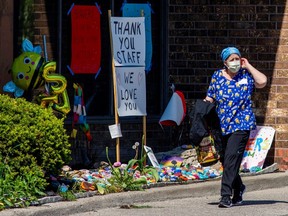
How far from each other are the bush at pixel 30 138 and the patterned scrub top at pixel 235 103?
178 cm

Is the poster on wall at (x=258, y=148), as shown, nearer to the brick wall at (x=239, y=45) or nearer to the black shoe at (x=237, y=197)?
the brick wall at (x=239, y=45)

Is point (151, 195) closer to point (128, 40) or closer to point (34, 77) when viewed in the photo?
point (34, 77)

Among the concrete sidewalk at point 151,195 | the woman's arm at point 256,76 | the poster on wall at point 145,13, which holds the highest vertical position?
the poster on wall at point 145,13

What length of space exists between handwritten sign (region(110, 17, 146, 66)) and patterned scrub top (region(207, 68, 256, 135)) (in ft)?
6.48

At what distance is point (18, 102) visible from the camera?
426 inches

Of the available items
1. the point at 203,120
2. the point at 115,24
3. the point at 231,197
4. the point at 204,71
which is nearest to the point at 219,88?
the point at 203,120

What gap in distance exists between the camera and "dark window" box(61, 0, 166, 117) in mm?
13938

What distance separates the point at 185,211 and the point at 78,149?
3.34 m

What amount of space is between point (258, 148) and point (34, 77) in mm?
3473

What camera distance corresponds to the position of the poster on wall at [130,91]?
498 inches

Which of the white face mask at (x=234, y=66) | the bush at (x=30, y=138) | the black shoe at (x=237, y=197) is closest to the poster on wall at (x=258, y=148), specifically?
the black shoe at (x=237, y=197)

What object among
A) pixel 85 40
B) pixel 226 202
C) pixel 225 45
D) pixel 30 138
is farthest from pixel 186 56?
pixel 30 138

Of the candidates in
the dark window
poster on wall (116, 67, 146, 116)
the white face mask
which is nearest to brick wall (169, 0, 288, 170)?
the dark window

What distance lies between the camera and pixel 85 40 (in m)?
14.0
